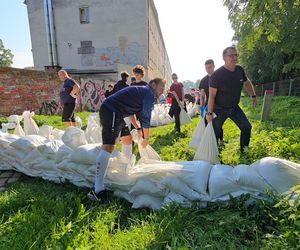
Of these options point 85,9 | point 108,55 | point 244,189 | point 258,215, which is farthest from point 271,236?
point 85,9

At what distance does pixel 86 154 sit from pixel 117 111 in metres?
0.69

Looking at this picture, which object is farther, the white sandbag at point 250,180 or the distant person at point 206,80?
the distant person at point 206,80

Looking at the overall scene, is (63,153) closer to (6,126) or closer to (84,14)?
(6,126)

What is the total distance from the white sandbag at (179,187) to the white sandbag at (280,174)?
2.18ft

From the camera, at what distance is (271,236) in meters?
1.87

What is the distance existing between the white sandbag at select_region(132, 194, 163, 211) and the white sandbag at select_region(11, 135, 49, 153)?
74.3 inches

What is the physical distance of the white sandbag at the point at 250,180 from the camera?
2.34 meters

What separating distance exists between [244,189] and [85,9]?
90.4 feet

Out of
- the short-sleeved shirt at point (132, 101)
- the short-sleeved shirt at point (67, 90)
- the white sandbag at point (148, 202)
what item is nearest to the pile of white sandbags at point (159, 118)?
the short-sleeved shirt at point (67, 90)

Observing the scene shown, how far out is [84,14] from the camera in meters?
26.0

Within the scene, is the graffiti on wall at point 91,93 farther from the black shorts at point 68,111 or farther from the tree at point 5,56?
the tree at point 5,56

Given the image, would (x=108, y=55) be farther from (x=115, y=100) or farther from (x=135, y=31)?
(x=115, y=100)

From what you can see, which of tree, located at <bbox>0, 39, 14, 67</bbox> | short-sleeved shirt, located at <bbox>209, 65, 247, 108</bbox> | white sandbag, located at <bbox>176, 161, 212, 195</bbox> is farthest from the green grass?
tree, located at <bbox>0, 39, 14, 67</bbox>

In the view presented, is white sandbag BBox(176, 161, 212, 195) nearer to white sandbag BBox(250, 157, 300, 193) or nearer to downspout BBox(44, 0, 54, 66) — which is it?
white sandbag BBox(250, 157, 300, 193)
